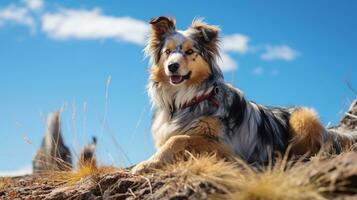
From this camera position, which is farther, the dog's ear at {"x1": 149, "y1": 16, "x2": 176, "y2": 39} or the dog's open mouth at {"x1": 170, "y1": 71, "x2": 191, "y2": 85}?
the dog's ear at {"x1": 149, "y1": 16, "x2": 176, "y2": 39}

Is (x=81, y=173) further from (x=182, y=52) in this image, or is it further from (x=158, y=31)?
(x=158, y=31)

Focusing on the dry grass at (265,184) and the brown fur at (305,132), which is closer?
the dry grass at (265,184)

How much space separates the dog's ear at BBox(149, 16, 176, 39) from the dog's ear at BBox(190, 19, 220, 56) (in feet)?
0.79

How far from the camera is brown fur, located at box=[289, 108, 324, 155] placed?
23.5ft

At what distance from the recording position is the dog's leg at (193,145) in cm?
590

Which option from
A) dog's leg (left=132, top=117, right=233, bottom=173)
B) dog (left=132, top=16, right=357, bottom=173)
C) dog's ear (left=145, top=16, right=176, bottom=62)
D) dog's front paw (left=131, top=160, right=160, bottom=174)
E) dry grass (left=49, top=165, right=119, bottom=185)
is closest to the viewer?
dog's front paw (left=131, top=160, right=160, bottom=174)

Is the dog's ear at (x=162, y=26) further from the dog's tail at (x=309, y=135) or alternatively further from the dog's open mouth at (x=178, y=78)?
the dog's tail at (x=309, y=135)

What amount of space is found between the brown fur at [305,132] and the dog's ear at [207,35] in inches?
50.8

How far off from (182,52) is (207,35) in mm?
487

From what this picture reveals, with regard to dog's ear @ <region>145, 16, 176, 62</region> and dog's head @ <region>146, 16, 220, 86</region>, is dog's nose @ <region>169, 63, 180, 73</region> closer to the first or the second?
dog's head @ <region>146, 16, 220, 86</region>

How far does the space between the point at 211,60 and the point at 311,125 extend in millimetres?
1429

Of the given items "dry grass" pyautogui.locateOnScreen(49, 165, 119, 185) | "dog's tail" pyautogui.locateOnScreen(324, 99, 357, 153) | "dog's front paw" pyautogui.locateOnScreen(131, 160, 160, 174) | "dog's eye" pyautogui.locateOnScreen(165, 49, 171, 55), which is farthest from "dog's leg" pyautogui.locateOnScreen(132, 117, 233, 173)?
"dog's tail" pyautogui.locateOnScreen(324, 99, 357, 153)

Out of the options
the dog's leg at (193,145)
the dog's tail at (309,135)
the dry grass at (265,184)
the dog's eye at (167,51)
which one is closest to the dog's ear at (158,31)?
the dog's eye at (167,51)

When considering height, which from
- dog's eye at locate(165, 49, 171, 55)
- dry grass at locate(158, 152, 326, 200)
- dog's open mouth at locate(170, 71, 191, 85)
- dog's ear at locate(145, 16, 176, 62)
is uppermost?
dog's ear at locate(145, 16, 176, 62)
